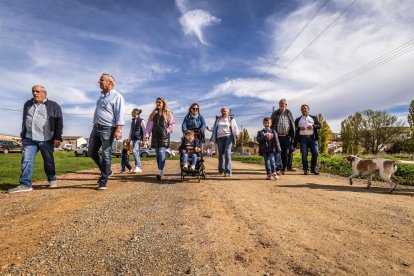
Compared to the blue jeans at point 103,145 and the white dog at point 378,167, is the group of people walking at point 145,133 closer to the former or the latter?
the blue jeans at point 103,145

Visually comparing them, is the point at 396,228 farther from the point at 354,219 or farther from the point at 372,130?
the point at 372,130

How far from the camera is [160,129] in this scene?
7457mm

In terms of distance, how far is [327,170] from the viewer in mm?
10453

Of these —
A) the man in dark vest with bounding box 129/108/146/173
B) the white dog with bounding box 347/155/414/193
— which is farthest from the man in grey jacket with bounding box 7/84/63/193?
the white dog with bounding box 347/155/414/193

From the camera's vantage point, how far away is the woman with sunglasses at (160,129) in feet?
24.4

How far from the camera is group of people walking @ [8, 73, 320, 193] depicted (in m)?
5.71

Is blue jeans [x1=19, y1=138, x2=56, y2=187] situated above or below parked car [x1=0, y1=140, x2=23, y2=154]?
below

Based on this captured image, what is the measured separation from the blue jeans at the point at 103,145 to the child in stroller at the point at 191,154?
1930 mm

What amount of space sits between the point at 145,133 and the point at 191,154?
1449 mm

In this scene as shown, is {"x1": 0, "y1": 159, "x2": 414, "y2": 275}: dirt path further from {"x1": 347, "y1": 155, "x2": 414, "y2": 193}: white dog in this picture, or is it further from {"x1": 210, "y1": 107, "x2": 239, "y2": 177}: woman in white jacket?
{"x1": 210, "y1": 107, "x2": 239, "y2": 177}: woman in white jacket

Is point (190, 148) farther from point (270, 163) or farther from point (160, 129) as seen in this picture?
point (270, 163)

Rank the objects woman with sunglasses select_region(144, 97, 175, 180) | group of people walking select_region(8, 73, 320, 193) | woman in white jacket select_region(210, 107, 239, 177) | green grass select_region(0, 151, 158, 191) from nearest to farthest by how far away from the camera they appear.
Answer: group of people walking select_region(8, 73, 320, 193) → green grass select_region(0, 151, 158, 191) → woman with sunglasses select_region(144, 97, 175, 180) → woman in white jacket select_region(210, 107, 239, 177)

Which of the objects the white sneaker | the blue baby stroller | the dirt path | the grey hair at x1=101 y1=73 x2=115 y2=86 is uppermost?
the grey hair at x1=101 y1=73 x2=115 y2=86

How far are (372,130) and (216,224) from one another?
65770mm
